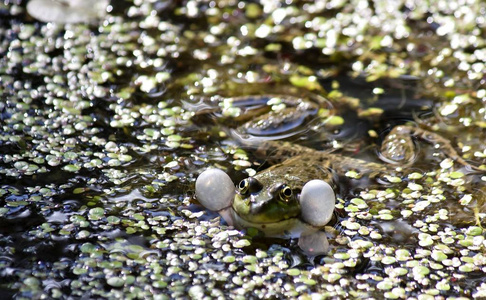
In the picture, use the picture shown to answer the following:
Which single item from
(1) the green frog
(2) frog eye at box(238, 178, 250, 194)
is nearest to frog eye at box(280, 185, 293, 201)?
(1) the green frog

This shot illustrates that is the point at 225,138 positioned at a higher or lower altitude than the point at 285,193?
lower

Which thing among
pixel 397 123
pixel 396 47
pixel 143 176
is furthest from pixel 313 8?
pixel 143 176

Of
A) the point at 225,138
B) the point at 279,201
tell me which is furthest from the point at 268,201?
the point at 225,138

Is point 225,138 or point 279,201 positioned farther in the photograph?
point 225,138

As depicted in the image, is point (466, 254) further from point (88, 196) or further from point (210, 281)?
point (88, 196)

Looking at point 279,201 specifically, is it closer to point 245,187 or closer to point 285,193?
point 285,193

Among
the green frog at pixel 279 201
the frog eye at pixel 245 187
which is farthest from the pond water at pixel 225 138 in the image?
the frog eye at pixel 245 187

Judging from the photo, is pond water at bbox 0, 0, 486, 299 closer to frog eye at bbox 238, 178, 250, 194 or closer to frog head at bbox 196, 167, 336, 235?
frog head at bbox 196, 167, 336, 235

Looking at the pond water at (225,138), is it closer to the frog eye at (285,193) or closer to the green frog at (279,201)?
the green frog at (279,201)
